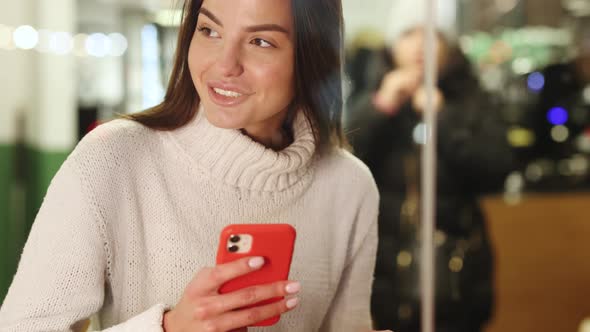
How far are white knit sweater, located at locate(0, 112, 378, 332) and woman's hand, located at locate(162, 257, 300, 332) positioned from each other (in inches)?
2.0

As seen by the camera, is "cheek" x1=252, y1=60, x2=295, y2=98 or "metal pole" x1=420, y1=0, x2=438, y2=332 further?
"metal pole" x1=420, y1=0, x2=438, y2=332

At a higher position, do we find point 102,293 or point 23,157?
point 23,157

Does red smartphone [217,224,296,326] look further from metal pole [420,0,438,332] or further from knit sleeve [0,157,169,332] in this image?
metal pole [420,0,438,332]

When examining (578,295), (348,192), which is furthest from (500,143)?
(348,192)

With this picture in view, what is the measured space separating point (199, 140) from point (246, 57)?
0.11m

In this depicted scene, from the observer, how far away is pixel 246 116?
73cm

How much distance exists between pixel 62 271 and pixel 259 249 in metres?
0.19

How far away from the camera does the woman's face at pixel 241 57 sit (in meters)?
0.70

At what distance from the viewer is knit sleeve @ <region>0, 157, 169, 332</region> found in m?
0.67

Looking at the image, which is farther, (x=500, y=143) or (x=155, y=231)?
(x=500, y=143)

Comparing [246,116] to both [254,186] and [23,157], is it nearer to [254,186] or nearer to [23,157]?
[254,186]

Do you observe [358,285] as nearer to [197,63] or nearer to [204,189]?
[204,189]

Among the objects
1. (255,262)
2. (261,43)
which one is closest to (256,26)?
(261,43)

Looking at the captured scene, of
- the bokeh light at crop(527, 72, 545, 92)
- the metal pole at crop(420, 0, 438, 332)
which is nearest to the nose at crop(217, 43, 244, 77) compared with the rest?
the metal pole at crop(420, 0, 438, 332)
